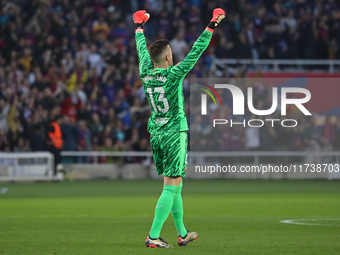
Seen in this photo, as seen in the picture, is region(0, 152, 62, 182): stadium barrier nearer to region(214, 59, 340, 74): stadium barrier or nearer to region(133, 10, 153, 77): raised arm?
region(214, 59, 340, 74): stadium barrier

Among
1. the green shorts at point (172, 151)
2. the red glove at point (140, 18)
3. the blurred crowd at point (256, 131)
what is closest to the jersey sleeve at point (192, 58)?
the green shorts at point (172, 151)

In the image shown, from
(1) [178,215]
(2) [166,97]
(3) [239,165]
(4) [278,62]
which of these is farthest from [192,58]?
(4) [278,62]

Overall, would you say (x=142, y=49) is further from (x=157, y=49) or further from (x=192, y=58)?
(x=192, y=58)

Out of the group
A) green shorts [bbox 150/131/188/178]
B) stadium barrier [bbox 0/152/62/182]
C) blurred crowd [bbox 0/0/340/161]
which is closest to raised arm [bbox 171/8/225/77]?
green shorts [bbox 150/131/188/178]

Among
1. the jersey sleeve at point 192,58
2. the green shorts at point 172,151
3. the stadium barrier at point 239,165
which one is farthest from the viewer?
the stadium barrier at point 239,165

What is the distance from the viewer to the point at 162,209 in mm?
7223

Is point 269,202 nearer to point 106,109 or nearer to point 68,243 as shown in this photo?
point 68,243

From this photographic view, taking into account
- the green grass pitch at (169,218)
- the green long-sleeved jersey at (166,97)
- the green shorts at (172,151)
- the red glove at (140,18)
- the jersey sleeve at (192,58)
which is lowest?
the green grass pitch at (169,218)

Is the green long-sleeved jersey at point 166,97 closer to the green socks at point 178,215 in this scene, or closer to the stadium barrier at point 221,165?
the green socks at point 178,215

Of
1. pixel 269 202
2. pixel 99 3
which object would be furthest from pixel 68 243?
pixel 99 3

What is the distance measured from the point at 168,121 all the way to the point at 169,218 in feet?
14.3

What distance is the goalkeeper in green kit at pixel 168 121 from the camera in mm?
7207

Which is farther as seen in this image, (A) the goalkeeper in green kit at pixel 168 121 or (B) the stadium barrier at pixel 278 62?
(B) the stadium barrier at pixel 278 62

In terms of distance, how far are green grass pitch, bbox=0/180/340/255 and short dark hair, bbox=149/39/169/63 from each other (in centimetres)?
197
